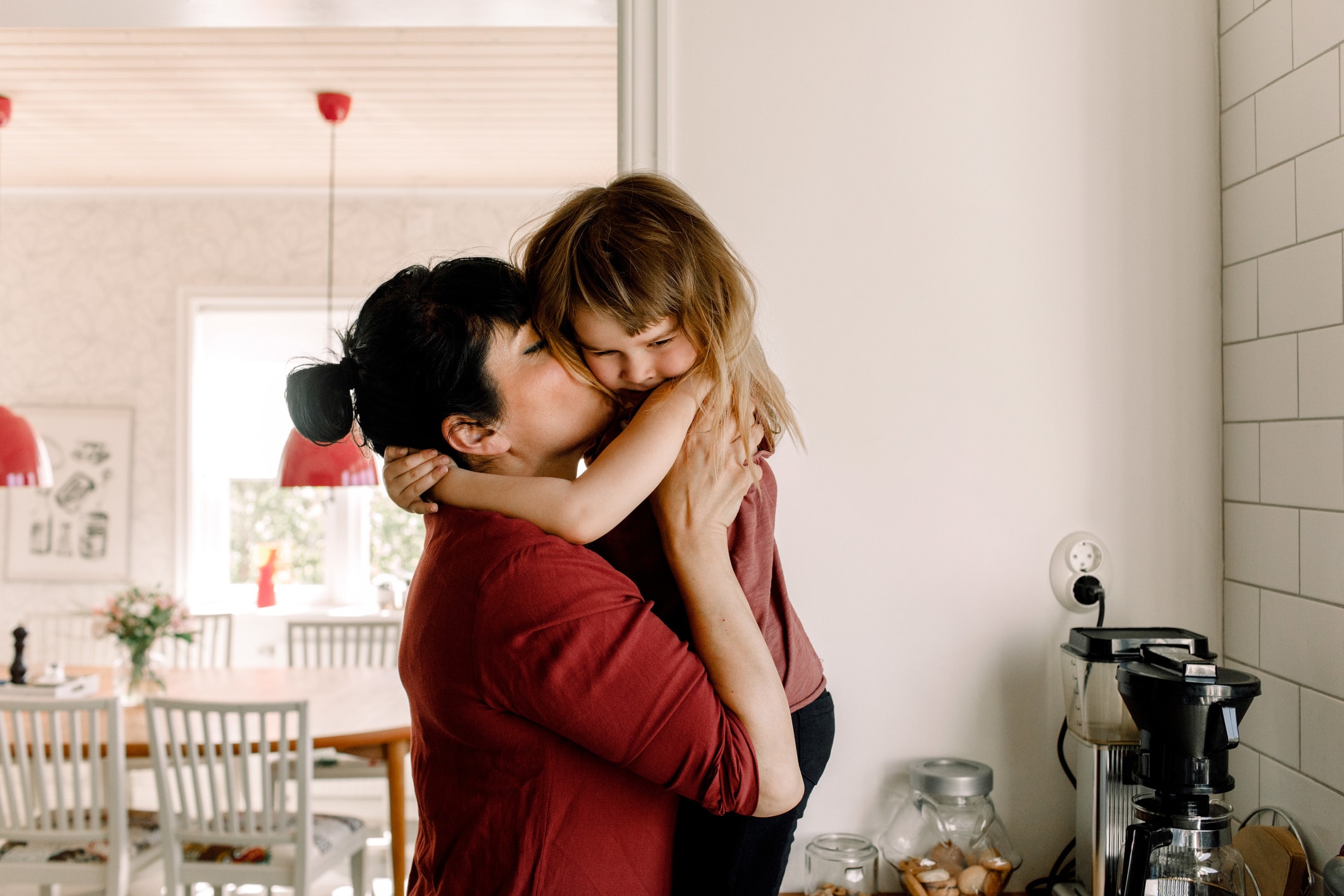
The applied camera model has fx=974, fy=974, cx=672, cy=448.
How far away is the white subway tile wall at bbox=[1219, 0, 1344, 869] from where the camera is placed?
1.24 m

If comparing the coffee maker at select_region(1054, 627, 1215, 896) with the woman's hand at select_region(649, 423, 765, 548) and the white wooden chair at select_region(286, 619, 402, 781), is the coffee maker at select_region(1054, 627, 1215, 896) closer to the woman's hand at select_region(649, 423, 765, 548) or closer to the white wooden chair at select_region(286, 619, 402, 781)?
the woman's hand at select_region(649, 423, 765, 548)

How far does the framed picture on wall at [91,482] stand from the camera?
4.82 m

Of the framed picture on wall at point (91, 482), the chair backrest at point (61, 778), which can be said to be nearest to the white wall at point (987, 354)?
the chair backrest at point (61, 778)

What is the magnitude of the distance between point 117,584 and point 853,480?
14.9 ft

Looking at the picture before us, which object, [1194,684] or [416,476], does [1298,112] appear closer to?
[1194,684]

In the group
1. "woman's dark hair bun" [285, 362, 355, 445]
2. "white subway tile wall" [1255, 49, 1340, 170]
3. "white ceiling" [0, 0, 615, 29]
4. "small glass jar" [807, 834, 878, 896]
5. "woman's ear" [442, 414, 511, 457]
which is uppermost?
"white ceiling" [0, 0, 615, 29]

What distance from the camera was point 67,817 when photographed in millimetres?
3078

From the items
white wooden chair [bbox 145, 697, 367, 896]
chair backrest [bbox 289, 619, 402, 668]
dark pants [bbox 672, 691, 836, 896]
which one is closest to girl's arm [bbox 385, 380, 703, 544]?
dark pants [bbox 672, 691, 836, 896]

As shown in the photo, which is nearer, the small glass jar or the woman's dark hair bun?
the woman's dark hair bun

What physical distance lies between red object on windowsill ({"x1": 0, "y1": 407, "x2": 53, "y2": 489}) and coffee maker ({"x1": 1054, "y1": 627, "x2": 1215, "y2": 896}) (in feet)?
10.8

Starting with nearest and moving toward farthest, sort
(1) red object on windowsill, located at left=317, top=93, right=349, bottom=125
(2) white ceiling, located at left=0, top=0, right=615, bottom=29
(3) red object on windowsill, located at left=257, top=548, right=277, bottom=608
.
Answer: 1. (2) white ceiling, located at left=0, top=0, right=615, bottom=29
2. (1) red object on windowsill, located at left=317, top=93, right=349, bottom=125
3. (3) red object on windowsill, located at left=257, top=548, right=277, bottom=608

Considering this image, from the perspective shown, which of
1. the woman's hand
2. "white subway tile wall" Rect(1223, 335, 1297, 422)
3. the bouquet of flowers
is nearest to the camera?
the woman's hand

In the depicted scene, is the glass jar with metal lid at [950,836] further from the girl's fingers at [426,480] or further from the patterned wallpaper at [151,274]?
the patterned wallpaper at [151,274]

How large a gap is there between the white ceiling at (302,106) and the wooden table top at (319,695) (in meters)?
2.02
